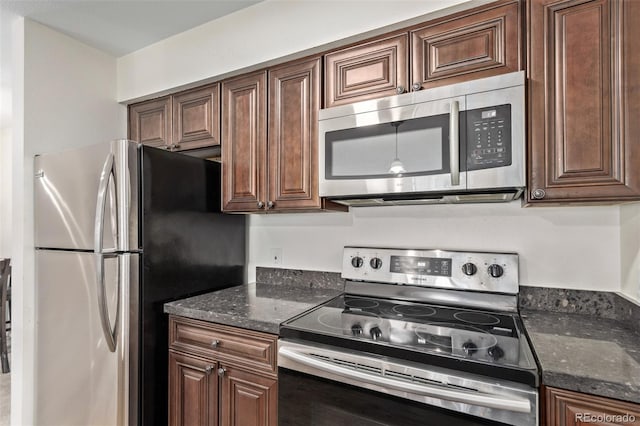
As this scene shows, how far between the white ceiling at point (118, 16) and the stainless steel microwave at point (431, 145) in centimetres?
100

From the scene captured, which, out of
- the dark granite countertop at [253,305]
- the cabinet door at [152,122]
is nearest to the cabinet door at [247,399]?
the dark granite countertop at [253,305]

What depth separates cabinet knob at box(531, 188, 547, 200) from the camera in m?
1.23

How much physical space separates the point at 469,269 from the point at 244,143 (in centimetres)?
134

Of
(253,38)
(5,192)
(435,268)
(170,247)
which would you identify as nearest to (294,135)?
(253,38)

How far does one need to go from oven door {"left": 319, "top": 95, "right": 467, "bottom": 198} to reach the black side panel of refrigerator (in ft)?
2.47

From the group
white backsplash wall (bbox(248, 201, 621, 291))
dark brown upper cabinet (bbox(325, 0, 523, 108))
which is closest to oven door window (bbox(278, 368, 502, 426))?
white backsplash wall (bbox(248, 201, 621, 291))

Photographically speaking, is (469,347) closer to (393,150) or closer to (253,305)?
(393,150)

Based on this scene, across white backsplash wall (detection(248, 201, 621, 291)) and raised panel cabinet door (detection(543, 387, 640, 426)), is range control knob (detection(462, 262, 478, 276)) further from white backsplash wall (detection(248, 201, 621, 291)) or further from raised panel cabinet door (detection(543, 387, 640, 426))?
raised panel cabinet door (detection(543, 387, 640, 426))

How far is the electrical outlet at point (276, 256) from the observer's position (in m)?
2.15

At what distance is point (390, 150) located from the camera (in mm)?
1470

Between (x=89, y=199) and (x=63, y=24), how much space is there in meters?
1.17

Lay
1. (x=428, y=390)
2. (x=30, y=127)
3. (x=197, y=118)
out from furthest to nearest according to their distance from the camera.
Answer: (x=197, y=118)
(x=30, y=127)
(x=428, y=390)

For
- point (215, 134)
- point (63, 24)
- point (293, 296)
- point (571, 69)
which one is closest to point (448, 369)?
point (293, 296)

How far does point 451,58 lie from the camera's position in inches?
55.1
